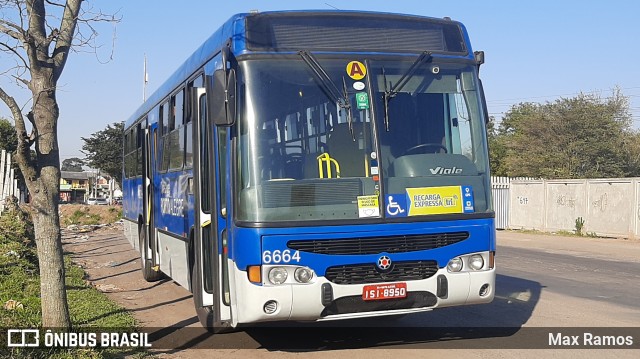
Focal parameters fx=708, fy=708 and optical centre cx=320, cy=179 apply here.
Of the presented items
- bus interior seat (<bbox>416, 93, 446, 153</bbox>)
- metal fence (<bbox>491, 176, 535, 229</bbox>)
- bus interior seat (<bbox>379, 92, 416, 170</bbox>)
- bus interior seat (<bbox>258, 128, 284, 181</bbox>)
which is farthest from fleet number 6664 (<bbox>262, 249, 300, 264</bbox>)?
metal fence (<bbox>491, 176, 535, 229</bbox>)

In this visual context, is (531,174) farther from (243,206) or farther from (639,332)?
(243,206)

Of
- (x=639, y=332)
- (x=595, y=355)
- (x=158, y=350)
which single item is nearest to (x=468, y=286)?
(x=595, y=355)

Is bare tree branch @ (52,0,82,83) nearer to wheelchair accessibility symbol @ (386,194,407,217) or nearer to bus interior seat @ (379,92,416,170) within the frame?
bus interior seat @ (379,92,416,170)

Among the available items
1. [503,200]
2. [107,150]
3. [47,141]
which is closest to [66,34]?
[47,141]

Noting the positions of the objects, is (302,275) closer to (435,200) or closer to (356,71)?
(435,200)

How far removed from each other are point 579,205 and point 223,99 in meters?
23.9

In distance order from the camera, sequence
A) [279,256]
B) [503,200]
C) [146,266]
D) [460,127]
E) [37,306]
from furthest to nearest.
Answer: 1. [503,200]
2. [146,266]
3. [37,306]
4. [460,127]
5. [279,256]

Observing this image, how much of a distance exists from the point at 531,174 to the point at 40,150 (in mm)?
42088

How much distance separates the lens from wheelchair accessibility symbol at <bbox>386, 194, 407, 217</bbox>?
22.6 ft

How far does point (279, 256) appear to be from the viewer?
6598 millimetres

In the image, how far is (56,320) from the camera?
7.48 meters

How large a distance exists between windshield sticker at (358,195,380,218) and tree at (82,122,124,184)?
192 feet

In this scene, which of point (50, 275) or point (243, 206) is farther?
point (50, 275)

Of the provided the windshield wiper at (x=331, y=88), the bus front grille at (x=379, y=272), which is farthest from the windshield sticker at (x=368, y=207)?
the windshield wiper at (x=331, y=88)
